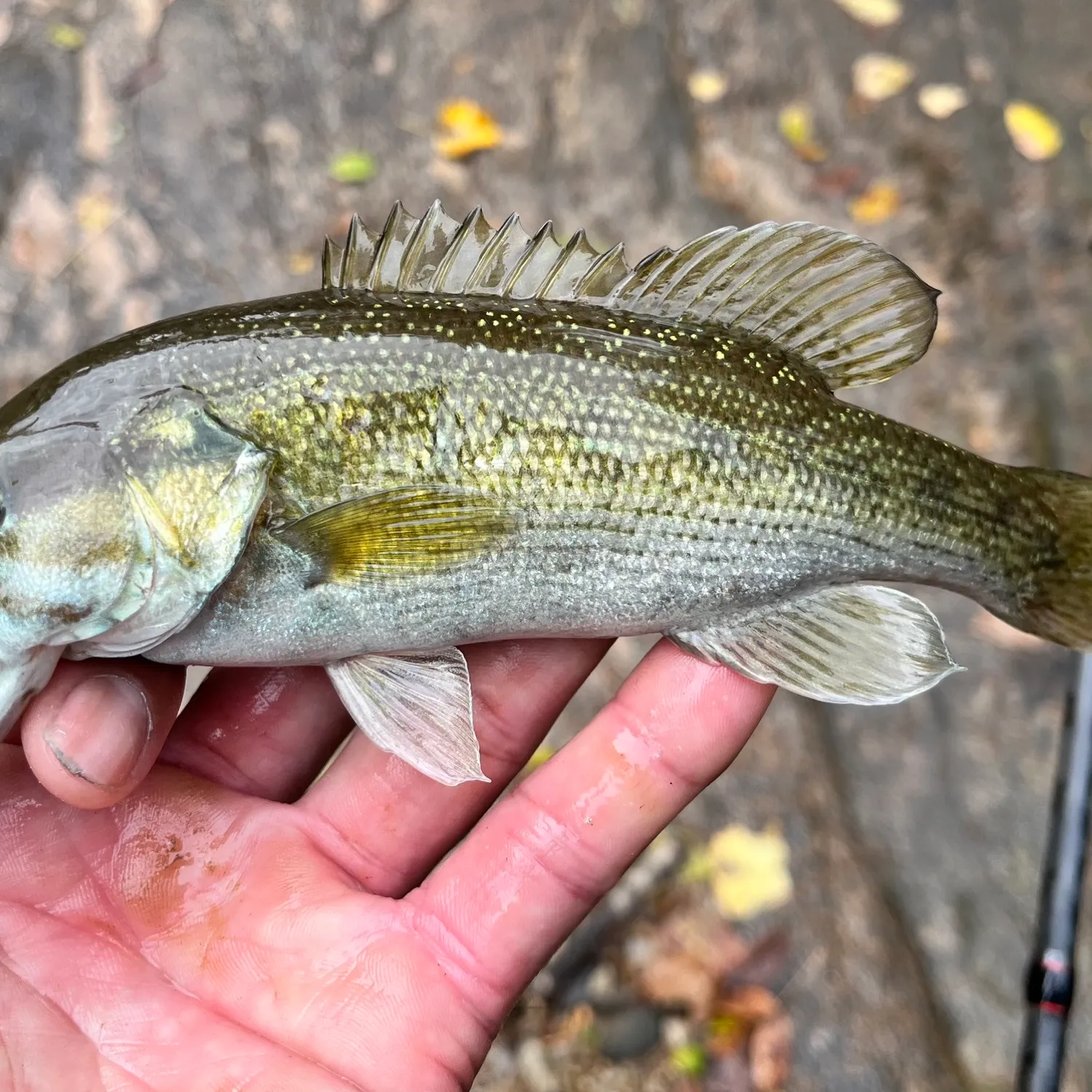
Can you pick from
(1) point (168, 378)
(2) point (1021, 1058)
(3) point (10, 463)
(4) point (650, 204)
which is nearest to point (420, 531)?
(1) point (168, 378)

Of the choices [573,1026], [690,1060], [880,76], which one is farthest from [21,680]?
[880,76]

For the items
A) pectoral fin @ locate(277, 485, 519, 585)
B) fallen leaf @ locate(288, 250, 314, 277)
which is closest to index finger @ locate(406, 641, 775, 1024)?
pectoral fin @ locate(277, 485, 519, 585)

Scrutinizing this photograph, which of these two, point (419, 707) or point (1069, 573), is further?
point (1069, 573)

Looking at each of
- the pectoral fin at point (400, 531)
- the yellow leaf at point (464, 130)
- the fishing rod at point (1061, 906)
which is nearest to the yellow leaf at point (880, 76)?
the yellow leaf at point (464, 130)

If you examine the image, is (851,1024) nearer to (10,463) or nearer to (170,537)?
(170,537)

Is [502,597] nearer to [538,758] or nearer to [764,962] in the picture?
[538,758]

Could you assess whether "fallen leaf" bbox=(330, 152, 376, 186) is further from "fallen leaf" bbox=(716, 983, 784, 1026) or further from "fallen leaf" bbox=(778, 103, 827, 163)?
"fallen leaf" bbox=(716, 983, 784, 1026)
